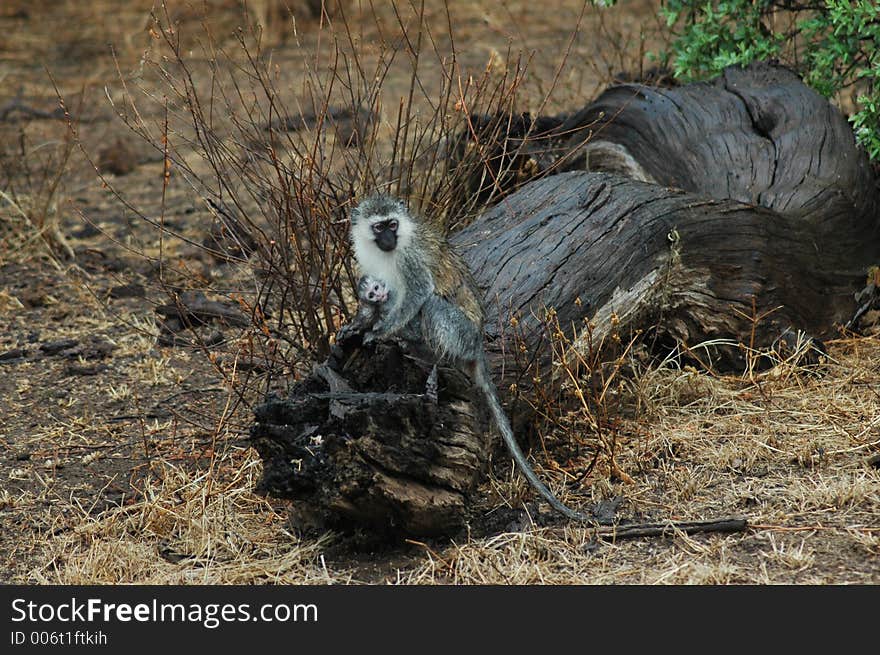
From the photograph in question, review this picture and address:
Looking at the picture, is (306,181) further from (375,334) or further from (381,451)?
(381,451)

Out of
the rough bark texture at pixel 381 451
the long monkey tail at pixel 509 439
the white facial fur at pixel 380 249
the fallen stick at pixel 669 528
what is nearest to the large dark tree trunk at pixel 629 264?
the rough bark texture at pixel 381 451

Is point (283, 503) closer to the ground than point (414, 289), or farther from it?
closer to the ground

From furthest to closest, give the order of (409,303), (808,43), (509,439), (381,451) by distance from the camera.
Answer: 1. (808,43)
2. (409,303)
3. (509,439)
4. (381,451)

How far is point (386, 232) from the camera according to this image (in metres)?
5.04

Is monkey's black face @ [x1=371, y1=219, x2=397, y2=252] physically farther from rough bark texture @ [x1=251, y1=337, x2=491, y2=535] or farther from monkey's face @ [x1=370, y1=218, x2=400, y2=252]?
rough bark texture @ [x1=251, y1=337, x2=491, y2=535]

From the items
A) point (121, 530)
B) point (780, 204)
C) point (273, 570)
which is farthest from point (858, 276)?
point (121, 530)

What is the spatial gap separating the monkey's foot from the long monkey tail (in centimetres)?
40

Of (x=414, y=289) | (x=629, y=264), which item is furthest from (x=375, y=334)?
(x=629, y=264)

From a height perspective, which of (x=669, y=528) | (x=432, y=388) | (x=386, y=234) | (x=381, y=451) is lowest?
(x=669, y=528)

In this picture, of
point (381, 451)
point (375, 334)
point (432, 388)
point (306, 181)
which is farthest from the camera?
point (306, 181)

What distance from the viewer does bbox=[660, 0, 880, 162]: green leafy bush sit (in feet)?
21.3

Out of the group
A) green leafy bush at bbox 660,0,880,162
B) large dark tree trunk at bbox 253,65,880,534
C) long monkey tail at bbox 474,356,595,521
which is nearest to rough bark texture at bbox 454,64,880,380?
large dark tree trunk at bbox 253,65,880,534

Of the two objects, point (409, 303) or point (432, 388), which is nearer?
point (432, 388)

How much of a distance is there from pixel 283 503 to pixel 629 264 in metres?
2.14
